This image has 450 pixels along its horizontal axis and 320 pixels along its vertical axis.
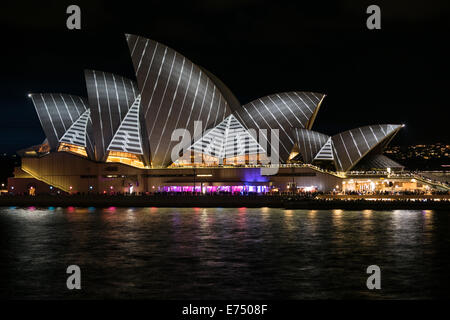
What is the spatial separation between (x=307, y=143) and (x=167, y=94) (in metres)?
18.7

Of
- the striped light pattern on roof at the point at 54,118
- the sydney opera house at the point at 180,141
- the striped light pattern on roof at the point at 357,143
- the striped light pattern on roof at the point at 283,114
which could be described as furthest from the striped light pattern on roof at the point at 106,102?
the striped light pattern on roof at the point at 357,143

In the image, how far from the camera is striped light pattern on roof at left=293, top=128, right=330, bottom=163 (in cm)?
7300

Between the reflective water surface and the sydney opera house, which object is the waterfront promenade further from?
the reflective water surface

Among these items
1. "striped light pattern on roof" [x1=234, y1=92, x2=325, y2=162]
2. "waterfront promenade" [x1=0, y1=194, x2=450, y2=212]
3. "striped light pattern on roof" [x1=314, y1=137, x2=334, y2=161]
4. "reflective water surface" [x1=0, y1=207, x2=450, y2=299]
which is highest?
"striped light pattern on roof" [x1=234, y1=92, x2=325, y2=162]

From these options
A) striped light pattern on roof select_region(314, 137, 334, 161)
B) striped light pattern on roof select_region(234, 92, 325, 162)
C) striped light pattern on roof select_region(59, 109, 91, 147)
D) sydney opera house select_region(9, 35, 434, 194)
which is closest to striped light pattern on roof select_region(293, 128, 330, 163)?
sydney opera house select_region(9, 35, 434, 194)

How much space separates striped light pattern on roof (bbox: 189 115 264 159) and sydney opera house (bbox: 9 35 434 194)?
0.42 ft

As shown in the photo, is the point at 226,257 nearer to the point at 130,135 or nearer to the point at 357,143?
the point at 130,135

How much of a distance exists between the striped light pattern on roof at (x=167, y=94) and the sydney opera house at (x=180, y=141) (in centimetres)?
Result: 12

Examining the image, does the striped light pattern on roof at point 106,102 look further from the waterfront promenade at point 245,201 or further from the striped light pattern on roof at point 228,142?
the striped light pattern on roof at point 228,142

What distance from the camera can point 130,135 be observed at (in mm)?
72000

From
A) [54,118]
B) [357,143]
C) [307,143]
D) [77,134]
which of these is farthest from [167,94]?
[357,143]

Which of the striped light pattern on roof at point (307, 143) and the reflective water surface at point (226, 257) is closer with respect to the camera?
the reflective water surface at point (226, 257)

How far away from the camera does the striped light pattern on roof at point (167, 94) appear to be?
220ft
